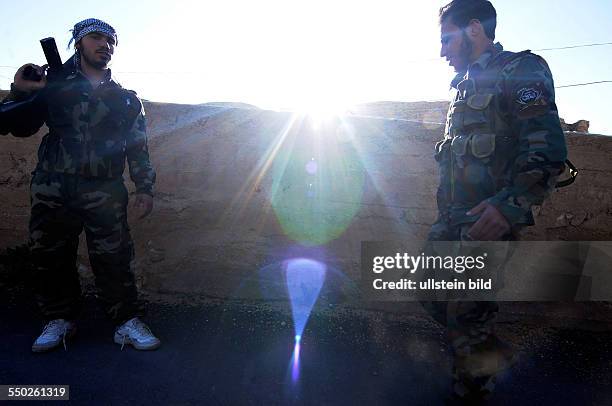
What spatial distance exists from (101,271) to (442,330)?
6.12 ft

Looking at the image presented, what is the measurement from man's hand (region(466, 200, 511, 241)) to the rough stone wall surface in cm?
107

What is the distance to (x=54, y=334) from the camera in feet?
6.75

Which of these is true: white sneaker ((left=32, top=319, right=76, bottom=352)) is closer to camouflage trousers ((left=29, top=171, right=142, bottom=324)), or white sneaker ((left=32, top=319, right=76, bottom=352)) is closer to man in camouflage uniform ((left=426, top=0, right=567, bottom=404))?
camouflage trousers ((left=29, top=171, right=142, bottom=324))

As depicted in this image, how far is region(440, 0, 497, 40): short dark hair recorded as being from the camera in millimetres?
1729

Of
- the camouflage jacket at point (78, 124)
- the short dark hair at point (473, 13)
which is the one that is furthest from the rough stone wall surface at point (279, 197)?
the short dark hair at point (473, 13)

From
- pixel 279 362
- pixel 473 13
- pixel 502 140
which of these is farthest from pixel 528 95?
pixel 279 362

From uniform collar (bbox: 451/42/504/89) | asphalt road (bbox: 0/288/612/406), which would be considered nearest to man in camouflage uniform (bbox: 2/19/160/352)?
asphalt road (bbox: 0/288/612/406)

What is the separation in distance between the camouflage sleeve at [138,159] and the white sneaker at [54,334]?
2.53ft

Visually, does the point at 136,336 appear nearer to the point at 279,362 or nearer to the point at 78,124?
the point at 279,362

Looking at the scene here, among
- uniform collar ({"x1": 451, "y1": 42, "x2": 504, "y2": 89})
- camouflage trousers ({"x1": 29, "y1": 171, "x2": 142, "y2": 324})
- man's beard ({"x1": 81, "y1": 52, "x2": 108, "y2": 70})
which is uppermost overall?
man's beard ({"x1": 81, "y1": 52, "x2": 108, "y2": 70})

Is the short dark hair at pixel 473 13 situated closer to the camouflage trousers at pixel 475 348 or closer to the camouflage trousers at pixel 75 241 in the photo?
the camouflage trousers at pixel 475 348

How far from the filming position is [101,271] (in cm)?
215

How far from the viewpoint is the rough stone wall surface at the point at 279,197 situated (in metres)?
2.64

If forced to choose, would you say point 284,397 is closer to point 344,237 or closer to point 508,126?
point 344,237
